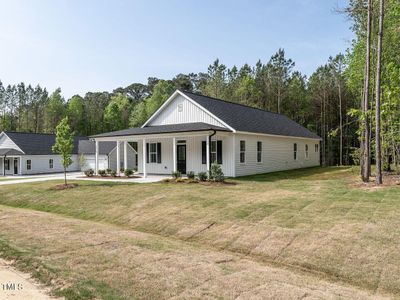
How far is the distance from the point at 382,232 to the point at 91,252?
19.7 feet

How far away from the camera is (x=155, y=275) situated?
5375mm

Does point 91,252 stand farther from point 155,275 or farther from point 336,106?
point 336,106

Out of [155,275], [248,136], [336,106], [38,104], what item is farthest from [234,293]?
[38,104]

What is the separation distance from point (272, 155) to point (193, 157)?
5921 millimetres

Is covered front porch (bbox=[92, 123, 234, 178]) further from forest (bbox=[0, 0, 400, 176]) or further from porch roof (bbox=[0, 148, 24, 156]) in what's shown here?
porch roof (bbox=[0, 148, 24, 156])

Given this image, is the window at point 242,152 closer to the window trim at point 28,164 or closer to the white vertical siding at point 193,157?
the white vertical siding at point 193,157

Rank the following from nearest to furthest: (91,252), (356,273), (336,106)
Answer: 1. (356,273)
2. (91,252)
3. (336,106)

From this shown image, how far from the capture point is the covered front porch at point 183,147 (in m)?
18.2

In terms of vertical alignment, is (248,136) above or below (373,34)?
below

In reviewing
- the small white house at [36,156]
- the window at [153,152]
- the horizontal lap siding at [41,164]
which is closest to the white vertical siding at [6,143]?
the small white house at [36,156]

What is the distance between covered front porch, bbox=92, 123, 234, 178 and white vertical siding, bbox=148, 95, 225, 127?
0.96 m

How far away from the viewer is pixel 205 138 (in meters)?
20.2

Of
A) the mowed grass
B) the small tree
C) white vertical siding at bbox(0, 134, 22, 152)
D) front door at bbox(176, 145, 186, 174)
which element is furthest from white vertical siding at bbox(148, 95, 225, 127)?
white vertical siding at bbox(0, 134, 22, 152)

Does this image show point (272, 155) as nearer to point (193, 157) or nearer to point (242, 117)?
point (242, 117)
